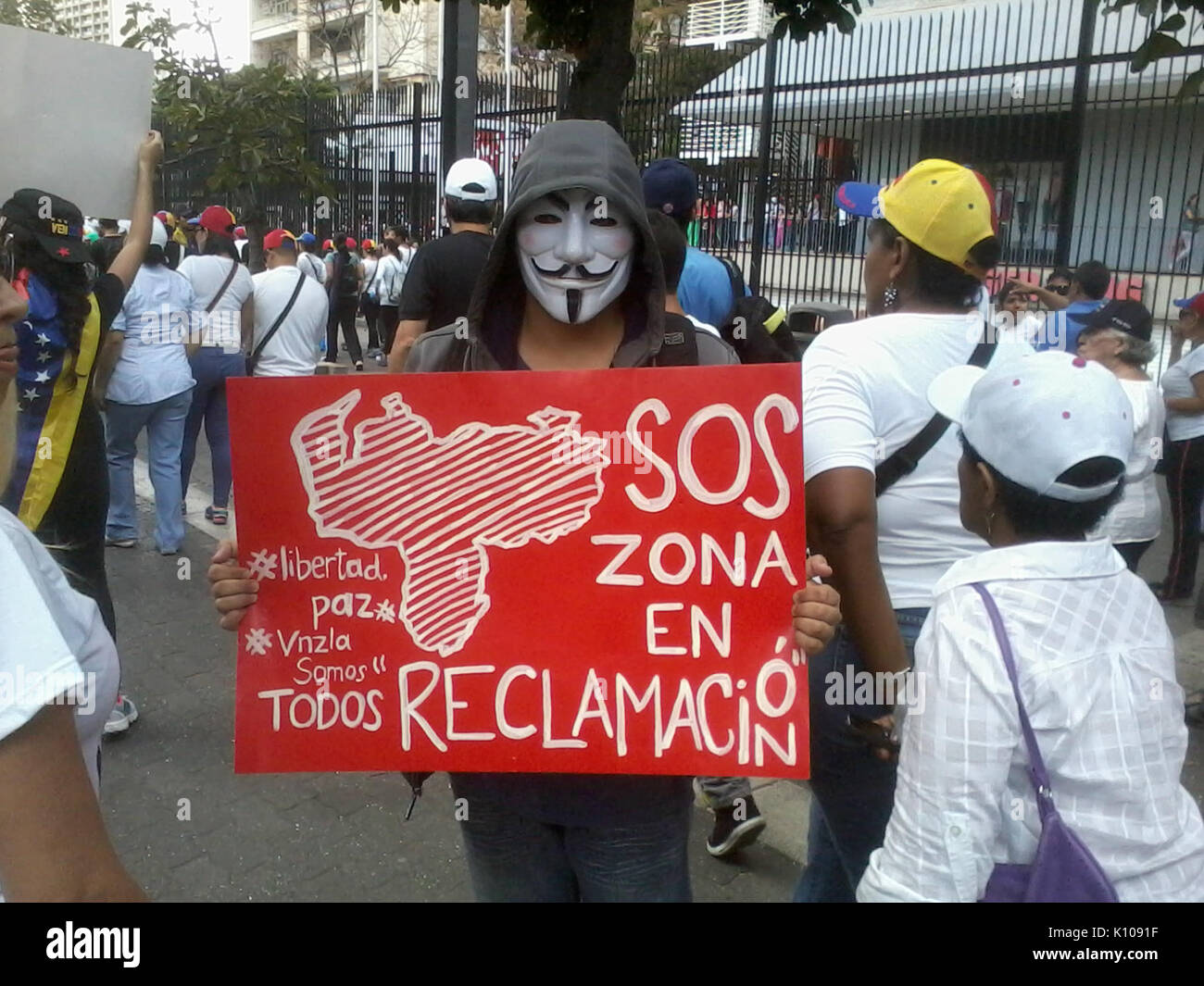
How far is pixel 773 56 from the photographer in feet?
30.2

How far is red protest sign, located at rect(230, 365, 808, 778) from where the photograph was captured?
1903 mm

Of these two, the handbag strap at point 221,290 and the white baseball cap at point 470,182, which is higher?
the white baseball cap at point 470,182

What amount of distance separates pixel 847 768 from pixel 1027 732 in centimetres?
73

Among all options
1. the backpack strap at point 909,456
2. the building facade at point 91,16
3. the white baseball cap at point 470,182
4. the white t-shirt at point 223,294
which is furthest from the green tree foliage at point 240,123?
the building facade at point 91,16

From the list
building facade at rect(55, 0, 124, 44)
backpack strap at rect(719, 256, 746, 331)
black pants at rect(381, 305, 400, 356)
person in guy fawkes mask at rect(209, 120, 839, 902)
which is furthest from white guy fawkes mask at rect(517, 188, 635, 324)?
building facade at rect(55, 0, 124, 44)

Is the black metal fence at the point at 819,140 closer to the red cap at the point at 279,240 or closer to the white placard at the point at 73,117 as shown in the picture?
the red cap at the point at 279,240

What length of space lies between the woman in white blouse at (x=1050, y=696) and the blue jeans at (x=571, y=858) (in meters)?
0.42

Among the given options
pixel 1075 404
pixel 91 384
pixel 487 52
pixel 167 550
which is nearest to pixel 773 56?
pixel 167 550

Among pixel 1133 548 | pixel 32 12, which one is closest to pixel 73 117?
pixel 1133 548

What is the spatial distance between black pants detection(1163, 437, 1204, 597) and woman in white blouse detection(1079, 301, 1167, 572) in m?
0.86

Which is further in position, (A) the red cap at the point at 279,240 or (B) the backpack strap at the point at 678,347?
(A) the red cap at the point at 279,240

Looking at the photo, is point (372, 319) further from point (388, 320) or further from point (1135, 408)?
point (1135, 408)

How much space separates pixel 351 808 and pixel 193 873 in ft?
1.82

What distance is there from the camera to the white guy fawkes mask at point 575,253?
6.70 feet
